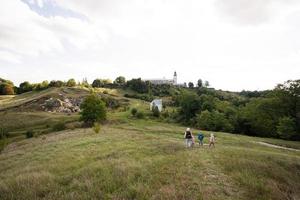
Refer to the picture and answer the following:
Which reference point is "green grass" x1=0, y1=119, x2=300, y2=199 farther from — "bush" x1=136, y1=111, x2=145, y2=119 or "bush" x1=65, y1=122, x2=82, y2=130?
"bush" x1=136, y1=111, x2=145, y2=119

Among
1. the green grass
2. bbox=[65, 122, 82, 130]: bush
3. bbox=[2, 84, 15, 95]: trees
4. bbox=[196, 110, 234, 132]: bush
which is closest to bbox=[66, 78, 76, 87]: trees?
bbox=[2, 84, 15, 95]: trees

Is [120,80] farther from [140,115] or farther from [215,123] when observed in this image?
[215,123]

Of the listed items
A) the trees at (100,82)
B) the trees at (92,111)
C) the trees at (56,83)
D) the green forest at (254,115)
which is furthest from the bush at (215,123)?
the trees at (100,82)

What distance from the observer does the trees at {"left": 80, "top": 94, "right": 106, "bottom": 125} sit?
2328 inches

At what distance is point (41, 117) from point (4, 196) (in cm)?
6844

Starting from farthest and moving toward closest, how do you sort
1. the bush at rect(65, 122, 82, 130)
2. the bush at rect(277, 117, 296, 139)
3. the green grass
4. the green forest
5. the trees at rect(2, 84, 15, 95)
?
1. the trees at rect(2, 84, 15, 95)
2. the bush at rect(65, 122, 82, 130)
3. the green forest
4. the bush at rect(277, 117, 296, 139)
5. the green grass

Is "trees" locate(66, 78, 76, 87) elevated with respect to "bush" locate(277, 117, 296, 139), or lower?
elevated

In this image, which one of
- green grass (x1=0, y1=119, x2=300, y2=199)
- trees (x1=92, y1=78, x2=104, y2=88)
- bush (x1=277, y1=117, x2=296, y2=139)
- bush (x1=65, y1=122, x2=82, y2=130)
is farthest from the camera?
trees (x1=92, y1=78, x2=104, y2=88)

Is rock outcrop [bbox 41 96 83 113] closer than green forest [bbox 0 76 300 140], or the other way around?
green forest [bbox 0 76 300 140]

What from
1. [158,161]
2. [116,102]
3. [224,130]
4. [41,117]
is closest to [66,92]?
[116,102]

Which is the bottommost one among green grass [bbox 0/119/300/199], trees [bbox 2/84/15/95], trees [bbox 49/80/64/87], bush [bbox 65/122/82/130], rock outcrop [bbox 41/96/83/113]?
bush [bbox 65/122/82/130]

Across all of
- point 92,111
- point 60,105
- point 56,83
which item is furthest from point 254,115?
point 56,83

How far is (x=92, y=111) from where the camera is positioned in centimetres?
5931

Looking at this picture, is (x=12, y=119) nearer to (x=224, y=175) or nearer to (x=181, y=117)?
(x=181, y=117)
